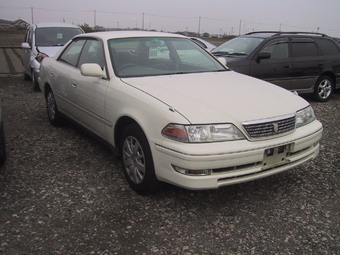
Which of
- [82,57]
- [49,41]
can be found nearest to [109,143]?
[82,57]

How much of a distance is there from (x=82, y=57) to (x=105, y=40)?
0.57 meters

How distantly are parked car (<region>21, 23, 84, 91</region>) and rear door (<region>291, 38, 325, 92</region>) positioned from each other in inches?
215

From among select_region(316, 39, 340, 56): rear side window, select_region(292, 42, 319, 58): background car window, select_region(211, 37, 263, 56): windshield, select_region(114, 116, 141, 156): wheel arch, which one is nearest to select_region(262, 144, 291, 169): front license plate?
select_region(114, 116, 141, 156): wheel arch

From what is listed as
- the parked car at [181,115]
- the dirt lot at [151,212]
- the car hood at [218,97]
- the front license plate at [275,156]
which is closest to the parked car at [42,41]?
the parked car at [181,115]

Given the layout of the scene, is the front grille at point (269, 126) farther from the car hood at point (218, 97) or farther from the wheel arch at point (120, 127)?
the wheel arch at point (120, 127)

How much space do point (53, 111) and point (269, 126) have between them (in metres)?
3.69

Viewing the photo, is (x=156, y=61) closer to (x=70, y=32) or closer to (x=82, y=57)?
(x=82, y=57)

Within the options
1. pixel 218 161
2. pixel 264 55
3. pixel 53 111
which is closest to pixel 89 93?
pixel 53 111

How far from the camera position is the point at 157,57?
4.23 metres

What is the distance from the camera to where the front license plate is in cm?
305

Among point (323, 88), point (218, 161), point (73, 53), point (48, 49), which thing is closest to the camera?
point (218, 161)

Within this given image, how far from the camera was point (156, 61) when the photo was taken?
4.18 metres

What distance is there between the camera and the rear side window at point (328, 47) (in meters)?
8.28

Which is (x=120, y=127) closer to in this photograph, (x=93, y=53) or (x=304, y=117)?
(x=93, y=53)
